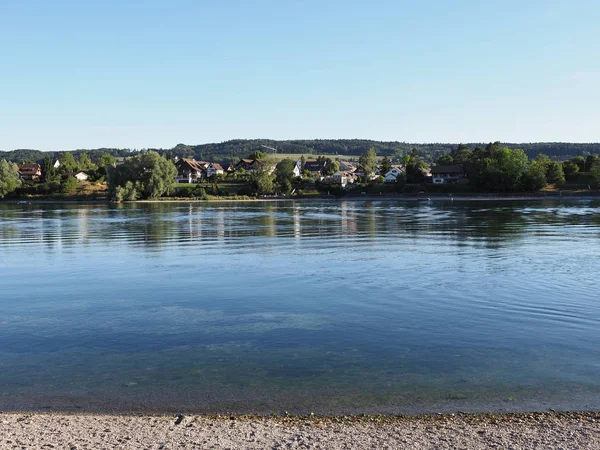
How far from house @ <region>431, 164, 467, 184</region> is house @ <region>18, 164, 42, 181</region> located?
341 feet

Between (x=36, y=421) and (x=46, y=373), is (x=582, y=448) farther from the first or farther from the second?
(x=46, y=373)

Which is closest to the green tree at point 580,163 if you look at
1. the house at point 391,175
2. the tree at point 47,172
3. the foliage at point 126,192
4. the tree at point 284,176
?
the house at point 391,175

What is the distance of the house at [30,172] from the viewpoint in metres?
157

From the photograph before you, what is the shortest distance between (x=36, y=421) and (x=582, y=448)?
26.7 feet

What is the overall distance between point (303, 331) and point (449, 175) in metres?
139

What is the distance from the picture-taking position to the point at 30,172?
16075 cm

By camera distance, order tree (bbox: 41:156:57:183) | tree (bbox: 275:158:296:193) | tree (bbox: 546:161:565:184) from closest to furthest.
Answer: tree (bbox: 546:161:565:184) → tree (bbox: 41:156:57:183) → tree (bbox: 275:158:296:193)

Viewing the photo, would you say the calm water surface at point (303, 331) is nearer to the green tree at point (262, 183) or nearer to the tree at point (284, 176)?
the green tree at point (262, 183)

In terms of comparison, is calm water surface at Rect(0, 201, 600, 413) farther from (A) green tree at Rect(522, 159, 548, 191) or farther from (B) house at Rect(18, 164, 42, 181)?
(B) house at Rect(18, 164, 42, 181)

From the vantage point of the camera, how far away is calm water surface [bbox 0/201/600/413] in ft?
34.6

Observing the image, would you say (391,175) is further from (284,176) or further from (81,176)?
(81,176)

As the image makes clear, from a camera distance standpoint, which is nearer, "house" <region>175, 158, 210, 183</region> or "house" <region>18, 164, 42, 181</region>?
"house" <region>18, 164, 42, 181</region>

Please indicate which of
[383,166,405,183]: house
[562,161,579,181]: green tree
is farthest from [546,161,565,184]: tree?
[383,166,405,183]: house

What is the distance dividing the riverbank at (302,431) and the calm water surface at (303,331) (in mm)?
622
